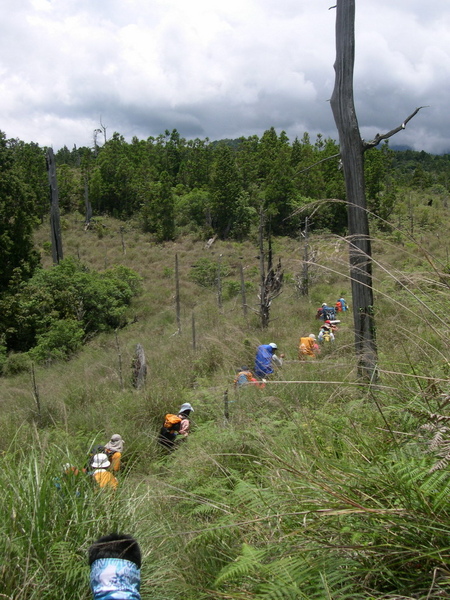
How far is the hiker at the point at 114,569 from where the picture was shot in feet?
5.33

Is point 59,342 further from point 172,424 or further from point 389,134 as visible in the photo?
point 389,134

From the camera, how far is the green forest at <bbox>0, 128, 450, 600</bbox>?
4.94 feet

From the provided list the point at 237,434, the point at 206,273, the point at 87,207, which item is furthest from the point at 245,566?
the point at 87,207

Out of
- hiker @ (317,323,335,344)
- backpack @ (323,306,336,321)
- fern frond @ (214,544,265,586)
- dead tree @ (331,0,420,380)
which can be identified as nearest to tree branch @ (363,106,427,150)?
dead tree @ (331,0,420,380)

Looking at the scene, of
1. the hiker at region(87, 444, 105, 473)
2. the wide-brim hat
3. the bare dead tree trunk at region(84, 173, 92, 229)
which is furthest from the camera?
the bare dead tree trunk at region(84, 173, 92, 229)

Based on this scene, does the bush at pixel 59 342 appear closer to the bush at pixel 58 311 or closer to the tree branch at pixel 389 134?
the bush at pixel 58 311

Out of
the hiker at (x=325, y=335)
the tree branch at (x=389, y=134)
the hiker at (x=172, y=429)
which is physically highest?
the tree branch at (x=389, y=134)

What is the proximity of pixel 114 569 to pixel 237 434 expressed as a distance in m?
1.73

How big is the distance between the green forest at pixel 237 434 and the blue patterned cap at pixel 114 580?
262mm

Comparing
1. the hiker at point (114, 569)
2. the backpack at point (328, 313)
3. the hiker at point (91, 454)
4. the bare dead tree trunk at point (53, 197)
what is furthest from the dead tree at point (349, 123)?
the bare dead tree trunk at point (53, 197)

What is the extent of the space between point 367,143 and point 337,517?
4762mm

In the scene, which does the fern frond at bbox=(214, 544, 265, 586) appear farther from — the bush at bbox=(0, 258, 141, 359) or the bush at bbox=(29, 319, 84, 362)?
the bush at bbox=(29, 319, 84, 362)

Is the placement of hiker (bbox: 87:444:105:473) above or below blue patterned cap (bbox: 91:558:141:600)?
below

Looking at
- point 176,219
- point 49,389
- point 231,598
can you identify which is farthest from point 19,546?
point 176,219
